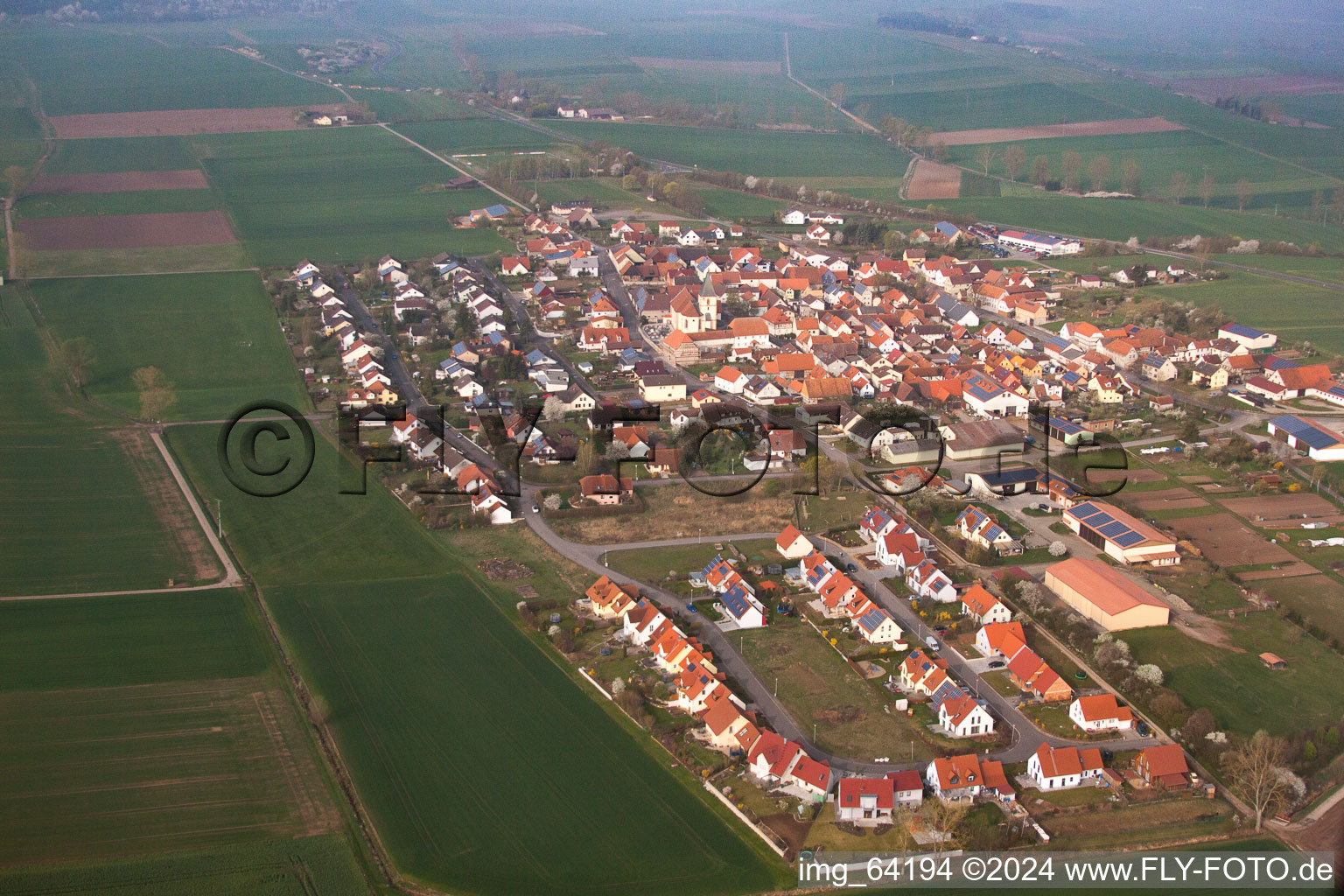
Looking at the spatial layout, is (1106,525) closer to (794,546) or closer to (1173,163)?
(794,546)

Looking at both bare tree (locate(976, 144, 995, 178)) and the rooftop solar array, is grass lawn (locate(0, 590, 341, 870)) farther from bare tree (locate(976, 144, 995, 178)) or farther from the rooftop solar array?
bare tree (locate(976, 144, 995, 178))

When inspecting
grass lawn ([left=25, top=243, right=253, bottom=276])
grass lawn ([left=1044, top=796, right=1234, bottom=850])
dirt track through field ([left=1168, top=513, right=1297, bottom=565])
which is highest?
grass lawn ([left=25, top=243, right=253, bottom=276])

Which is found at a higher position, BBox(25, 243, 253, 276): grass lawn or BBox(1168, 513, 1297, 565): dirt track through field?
BBox(25, 243, 253, 276): grass lawn

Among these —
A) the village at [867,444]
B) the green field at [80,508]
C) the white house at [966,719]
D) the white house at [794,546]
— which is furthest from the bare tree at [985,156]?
the white house at [966,719]

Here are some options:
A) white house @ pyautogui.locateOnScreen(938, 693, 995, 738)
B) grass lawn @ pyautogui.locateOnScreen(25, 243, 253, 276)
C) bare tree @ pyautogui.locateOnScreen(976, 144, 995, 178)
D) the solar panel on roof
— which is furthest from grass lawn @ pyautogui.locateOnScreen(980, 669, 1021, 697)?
bare tree @ pyautogui.locateOnScreen(976, 144, 995, 178)

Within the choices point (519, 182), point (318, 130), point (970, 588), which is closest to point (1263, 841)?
point (970, 588)

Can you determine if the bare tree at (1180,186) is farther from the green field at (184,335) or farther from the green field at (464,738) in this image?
the green field at (464,738)

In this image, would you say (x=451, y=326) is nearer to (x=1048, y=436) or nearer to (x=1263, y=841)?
(x=1048, y=436)
